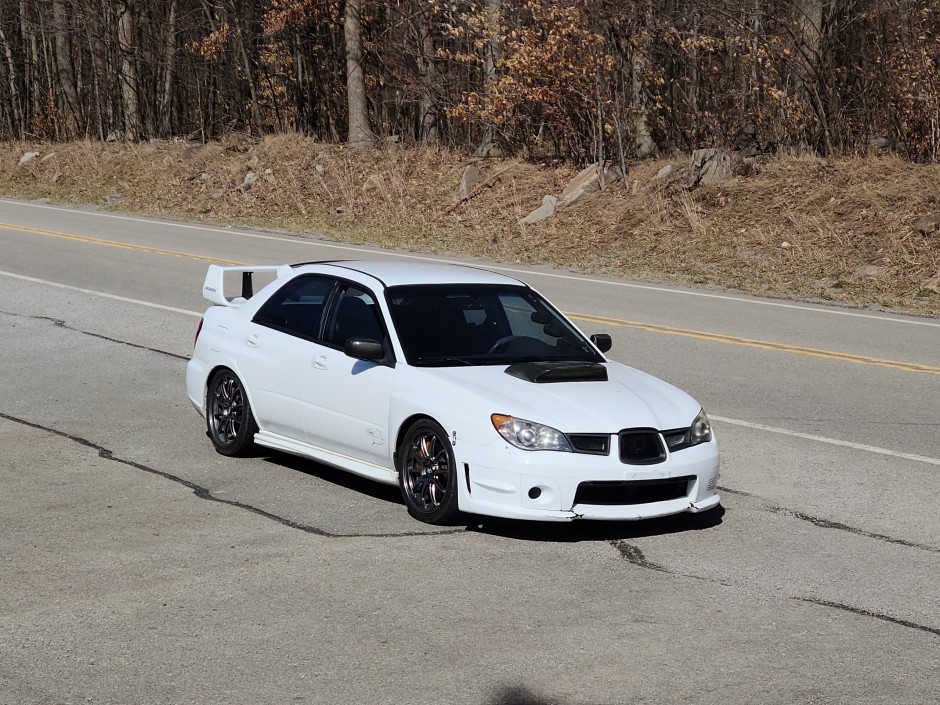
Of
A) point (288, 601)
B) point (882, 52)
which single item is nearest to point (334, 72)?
point (882, 52)

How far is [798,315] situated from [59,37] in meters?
36.8

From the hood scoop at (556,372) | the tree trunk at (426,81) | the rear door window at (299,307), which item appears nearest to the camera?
the hood scoop at (556,372)

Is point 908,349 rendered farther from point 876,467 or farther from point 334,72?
point 334,72

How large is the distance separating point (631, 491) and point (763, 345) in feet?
25.7

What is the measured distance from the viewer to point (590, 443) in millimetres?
7340

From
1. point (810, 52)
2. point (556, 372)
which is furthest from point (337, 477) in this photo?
point (810, 52)

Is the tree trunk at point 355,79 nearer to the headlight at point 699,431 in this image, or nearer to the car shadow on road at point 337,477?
the car shadow on road at point 337,477

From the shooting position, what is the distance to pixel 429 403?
769 centimetres

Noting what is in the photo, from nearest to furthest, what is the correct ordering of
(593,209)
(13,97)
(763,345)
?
(763,345) < (593,209) < (13,97)

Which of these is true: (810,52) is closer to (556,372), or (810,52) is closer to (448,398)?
(556,372)

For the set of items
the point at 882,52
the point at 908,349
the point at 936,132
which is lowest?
the point at 908,349

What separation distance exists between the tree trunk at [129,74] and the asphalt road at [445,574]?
31405 millimetres

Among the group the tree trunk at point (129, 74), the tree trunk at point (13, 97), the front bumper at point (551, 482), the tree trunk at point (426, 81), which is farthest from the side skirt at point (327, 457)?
the tree trunk at point (13, 97)

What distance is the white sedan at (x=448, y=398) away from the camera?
7.31 metres
